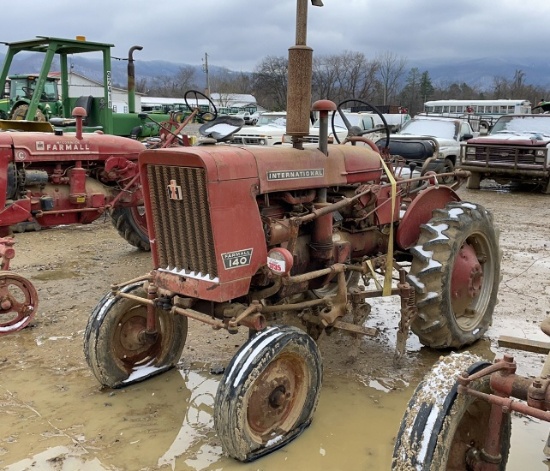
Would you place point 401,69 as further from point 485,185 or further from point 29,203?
point 29,203

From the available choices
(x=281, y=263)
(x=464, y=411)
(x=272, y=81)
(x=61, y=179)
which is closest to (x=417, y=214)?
(x=281, y=263)

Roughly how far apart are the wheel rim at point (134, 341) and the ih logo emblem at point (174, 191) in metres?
0.98

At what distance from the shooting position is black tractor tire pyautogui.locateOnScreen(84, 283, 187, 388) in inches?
151

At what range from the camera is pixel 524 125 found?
1389 cm

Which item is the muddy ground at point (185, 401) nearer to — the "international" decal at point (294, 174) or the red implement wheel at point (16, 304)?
the red implement wheel at point (16, 304)

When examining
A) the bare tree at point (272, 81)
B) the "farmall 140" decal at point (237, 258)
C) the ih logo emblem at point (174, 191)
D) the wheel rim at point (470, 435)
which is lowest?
the wheel rim at point (470, 435)

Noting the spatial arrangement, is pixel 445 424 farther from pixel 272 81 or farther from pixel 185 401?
pixel 272 81

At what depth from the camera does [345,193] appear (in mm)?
4332

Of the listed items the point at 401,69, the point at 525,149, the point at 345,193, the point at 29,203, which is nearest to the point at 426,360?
the point at 345,193

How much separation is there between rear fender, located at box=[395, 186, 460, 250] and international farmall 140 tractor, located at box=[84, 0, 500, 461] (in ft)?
0.04

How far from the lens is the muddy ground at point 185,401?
128 inches

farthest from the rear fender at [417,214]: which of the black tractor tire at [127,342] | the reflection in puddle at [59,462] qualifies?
the reflection in puddle at [59,462]

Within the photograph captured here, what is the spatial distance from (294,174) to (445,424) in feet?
6.19

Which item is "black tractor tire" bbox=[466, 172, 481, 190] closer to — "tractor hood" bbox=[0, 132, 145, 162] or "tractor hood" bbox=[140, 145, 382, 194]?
"tractor hood" bbox=[0, 132, 145, 162]
